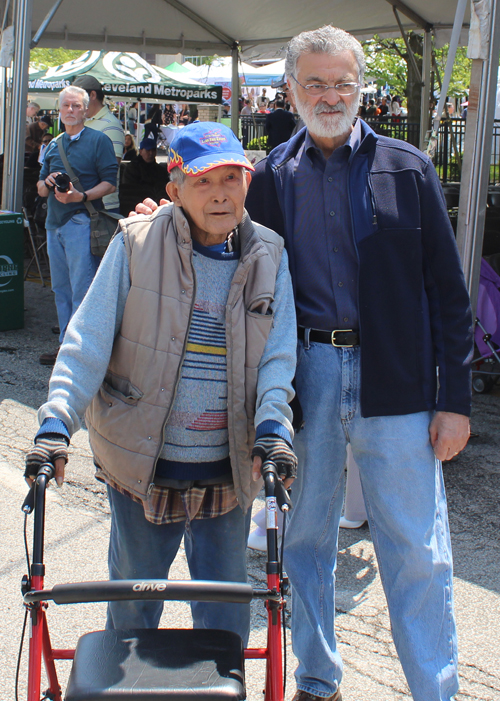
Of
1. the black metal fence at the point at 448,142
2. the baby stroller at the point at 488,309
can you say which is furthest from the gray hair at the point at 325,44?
the black metal fence at the point at 448,142

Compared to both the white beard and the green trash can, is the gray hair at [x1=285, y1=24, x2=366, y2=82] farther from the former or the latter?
the green trash can

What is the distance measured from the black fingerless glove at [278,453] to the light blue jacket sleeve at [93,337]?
1.63ft

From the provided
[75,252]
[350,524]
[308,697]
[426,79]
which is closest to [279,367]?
[308,697]

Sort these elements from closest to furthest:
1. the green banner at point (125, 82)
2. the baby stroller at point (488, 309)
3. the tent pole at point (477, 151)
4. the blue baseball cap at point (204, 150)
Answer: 1. the blue baseball cap at point (204, 150)
2. the tent pole at point (477, 151)
3. the baby stroller at point (488, 309)
4. the green banner at point (125, 82)

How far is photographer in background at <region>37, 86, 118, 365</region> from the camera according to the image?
252 inches

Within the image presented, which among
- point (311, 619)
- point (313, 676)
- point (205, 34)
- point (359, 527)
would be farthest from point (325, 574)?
point (205, 34)

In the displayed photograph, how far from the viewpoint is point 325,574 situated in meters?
2.56

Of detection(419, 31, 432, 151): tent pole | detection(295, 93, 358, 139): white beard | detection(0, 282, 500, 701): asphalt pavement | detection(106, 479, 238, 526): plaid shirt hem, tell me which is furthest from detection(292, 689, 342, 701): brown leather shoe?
detection(419, 31, 432, 151): tent pole

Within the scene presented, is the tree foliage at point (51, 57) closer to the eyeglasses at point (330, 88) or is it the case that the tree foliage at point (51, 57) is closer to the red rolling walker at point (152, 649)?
the eyeglasses at point (330, 88)

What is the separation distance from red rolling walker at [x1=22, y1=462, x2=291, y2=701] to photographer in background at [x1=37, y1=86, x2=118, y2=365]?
194 inches

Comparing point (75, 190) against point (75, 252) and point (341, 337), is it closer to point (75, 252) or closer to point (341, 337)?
point (75, 252)

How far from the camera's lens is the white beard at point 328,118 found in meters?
2.31

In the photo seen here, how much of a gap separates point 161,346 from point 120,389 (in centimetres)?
19

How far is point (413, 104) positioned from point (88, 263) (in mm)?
8775
